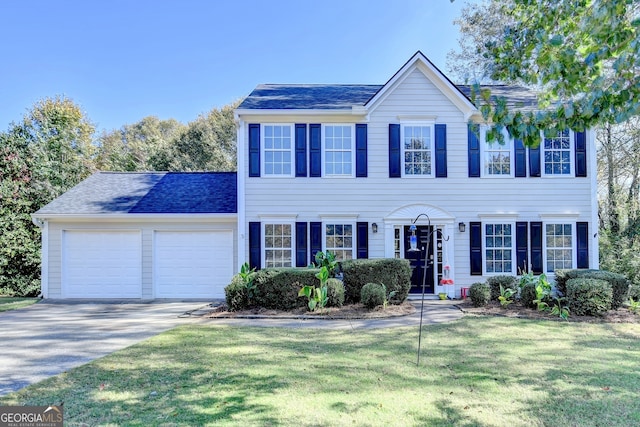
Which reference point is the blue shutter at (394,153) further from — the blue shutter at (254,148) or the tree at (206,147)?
the tree at (206,147)

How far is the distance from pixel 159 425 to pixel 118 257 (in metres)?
10.0

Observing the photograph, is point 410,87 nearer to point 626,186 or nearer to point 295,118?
point 295,118

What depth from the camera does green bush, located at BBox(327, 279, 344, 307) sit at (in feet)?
30.2

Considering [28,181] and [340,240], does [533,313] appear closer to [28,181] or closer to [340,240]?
[340,240]

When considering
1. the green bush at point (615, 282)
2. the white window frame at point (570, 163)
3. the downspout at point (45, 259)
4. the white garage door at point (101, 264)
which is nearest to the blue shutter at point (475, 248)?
the green bush at point (615, 282)

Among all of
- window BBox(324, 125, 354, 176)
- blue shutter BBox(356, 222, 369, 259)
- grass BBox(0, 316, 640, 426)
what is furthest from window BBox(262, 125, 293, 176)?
grass BBox(0, 316, 640, 426)

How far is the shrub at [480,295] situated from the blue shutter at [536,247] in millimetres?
2688

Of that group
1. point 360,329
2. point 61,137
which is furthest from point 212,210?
point 61,137

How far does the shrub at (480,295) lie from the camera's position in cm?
941

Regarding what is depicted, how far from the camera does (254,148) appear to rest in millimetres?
11320

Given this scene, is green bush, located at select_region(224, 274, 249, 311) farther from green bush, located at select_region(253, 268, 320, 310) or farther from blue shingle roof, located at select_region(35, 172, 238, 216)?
blue shingle roof, located at select_region(35, 172, 238, 216)

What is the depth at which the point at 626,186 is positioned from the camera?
1661 cm

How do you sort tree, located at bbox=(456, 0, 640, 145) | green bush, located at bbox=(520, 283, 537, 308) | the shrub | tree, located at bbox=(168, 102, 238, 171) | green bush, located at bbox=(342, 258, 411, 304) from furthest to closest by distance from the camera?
tree, located at bbox=(168, 102, 238, 171)
green bush, located at bbox=(342, 258, 411, 304)
the shrub
green bush, located at bbox=(520, 283, 537, 308)
tree, located at bbox=(456, 0, 640, 145)

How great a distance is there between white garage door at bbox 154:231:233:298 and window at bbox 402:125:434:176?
6235mm
